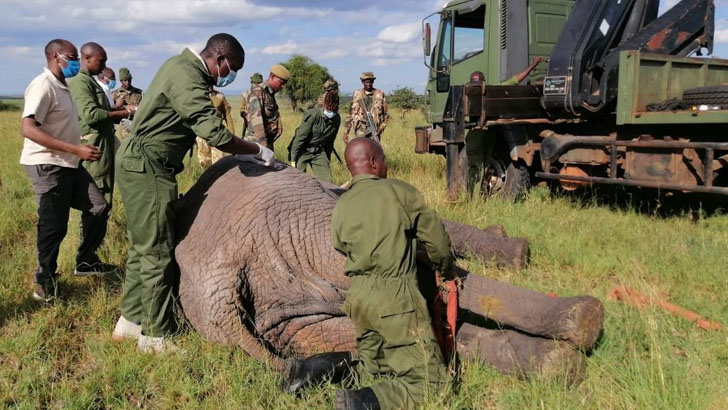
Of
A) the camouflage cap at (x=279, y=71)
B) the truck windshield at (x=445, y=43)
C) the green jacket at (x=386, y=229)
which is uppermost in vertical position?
the truck windshield at (x=445, y=43)

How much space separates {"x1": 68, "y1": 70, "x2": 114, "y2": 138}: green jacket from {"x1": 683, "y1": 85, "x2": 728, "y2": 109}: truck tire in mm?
5371

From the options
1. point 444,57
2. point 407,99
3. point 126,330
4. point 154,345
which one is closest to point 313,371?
point 154,345

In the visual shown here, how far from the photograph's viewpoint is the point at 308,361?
3.12 metres

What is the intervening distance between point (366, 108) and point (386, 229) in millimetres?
6990

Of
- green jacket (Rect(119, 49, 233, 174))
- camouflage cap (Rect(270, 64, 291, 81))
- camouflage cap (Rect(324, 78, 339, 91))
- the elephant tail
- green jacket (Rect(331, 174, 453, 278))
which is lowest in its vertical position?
the elephant tail

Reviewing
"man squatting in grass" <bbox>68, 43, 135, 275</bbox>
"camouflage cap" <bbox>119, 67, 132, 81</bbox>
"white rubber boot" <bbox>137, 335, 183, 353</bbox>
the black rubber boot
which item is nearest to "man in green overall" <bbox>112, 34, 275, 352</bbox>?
"white rubber boot" <bbox>137, 335, 183, 353</bbox>

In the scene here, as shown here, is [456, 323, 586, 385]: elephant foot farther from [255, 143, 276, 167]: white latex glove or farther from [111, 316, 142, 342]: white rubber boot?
[111, 316, 142, 342]: white rubber boot

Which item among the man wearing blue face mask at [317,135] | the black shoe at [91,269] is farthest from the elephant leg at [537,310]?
the man wearing blue face mask at [317,135]

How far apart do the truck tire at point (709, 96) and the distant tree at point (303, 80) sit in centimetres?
3837

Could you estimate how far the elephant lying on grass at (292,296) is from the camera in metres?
3.06

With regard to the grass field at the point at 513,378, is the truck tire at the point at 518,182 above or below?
above

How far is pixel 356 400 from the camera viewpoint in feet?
8.68

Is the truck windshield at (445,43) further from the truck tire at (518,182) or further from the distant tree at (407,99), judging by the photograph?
the distant tree at (407,99)

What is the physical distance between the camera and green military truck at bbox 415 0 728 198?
5.79m
